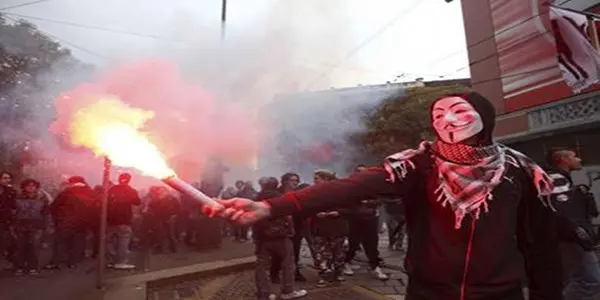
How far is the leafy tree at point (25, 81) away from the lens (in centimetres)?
994

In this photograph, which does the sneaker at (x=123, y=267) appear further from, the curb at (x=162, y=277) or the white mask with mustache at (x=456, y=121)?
the white mask with mustache at (x=456, y=121)

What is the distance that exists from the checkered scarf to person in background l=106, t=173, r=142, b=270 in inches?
275

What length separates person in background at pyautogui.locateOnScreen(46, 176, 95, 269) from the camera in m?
8.46

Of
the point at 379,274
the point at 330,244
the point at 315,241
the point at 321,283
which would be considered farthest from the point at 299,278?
the point at 379,274

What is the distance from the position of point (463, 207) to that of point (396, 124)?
21288 millimetres

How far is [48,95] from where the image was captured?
920 cm

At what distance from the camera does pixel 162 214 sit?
1045cm

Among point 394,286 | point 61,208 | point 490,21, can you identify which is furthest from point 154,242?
point 490,21

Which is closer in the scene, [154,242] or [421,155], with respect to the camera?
[421,155]

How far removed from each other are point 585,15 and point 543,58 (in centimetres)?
410

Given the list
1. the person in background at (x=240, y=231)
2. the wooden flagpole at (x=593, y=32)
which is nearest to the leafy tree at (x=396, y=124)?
the person in background at (x=240, y=231)

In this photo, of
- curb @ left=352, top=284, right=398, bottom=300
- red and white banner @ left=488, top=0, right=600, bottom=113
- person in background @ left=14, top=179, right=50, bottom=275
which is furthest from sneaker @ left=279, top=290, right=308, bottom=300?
red and white banner @ left=488, top=0, right=600, bottom=113

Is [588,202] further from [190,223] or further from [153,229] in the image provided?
[190,223]

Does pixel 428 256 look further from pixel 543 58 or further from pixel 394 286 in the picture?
pixel 543 58
